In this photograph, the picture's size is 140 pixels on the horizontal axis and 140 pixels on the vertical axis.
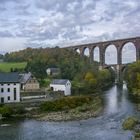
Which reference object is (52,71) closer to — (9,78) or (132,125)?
(9,78)

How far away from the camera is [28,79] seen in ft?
235

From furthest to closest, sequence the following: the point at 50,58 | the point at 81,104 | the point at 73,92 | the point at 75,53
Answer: the point at 75,53
the point at 50,58
the point at 73,92
the point at 81,104

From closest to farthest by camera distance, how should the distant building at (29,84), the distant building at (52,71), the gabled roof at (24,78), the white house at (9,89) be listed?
the white house at (9,89) → the distant building at (29,84) → the gabled roof at (24,78) → the distant building at (52,71)

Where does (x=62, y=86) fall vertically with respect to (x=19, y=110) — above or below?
above

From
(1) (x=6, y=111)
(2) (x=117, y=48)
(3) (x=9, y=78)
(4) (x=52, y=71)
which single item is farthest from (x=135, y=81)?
(2) (x=117, y=48)

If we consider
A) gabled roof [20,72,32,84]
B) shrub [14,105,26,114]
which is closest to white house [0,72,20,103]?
shrub [14,105,26,114]

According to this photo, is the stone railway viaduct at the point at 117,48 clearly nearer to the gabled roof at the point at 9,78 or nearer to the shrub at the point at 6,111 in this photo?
the gabled roof at the point at 9,78

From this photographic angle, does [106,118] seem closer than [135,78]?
Yes

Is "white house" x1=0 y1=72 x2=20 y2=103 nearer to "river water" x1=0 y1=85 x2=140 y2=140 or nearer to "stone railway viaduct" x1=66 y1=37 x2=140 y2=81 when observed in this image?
"river water" x1=0 y1=85 x2=140 y2=140

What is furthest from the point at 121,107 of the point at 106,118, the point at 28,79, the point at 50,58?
the point at 50,58

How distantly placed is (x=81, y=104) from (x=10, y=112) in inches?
479

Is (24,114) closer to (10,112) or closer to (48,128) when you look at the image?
(10,112)

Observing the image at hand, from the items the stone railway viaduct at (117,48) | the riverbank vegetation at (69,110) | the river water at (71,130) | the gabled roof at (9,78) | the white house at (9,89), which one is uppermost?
the stone railway viaduct at (117,48)

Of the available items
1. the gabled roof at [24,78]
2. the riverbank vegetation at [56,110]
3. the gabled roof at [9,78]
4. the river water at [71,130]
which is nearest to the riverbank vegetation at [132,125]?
the river water at [71,130]
